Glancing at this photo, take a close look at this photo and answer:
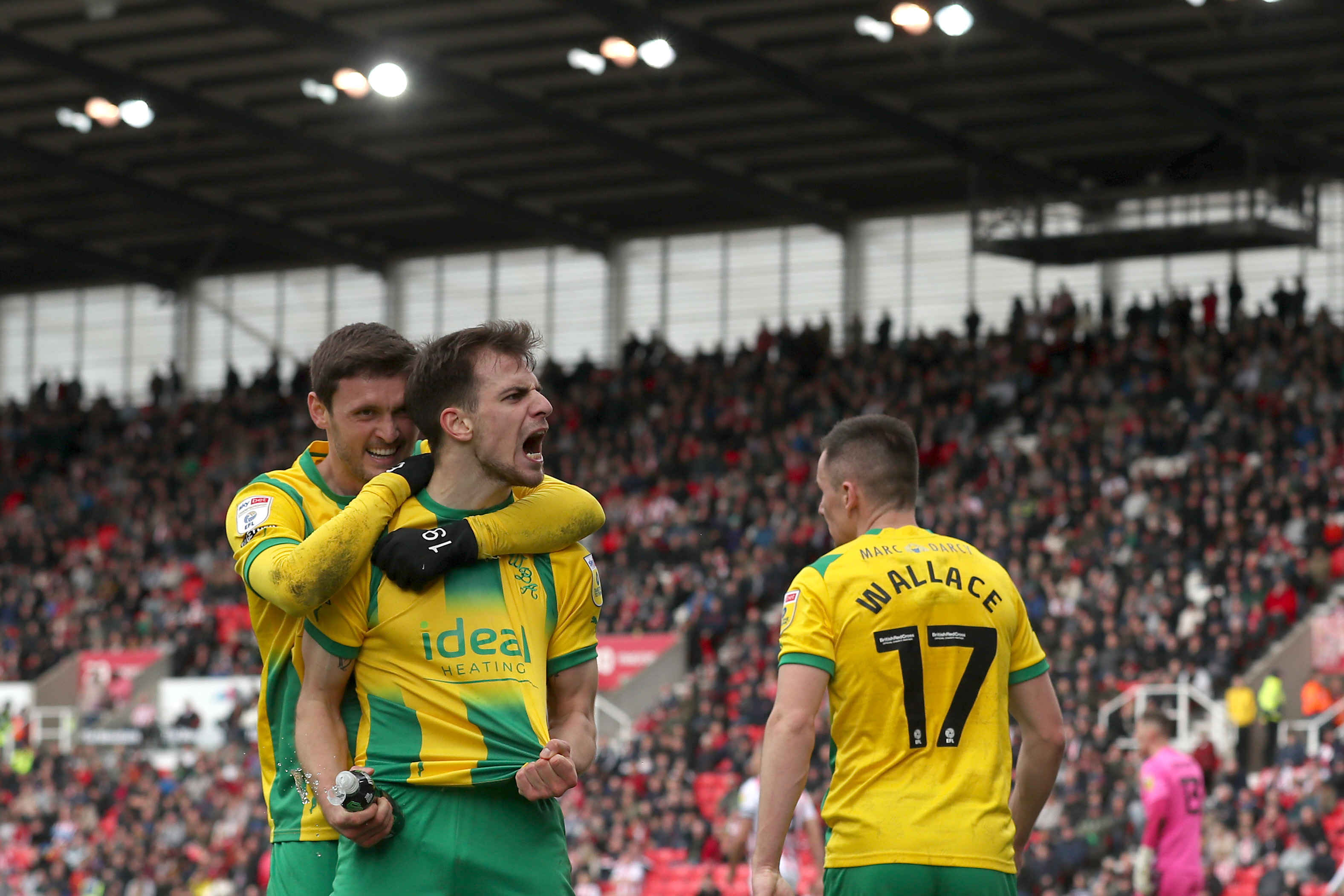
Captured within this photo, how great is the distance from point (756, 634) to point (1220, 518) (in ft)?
20.3

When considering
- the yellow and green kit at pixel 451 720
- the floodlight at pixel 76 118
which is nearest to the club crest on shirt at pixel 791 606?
the yellow and green kit at pixel 451 720

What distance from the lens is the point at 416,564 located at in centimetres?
401

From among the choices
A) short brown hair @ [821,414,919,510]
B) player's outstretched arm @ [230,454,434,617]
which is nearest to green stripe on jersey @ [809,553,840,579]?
short brown hair @ [821,414,919,510]

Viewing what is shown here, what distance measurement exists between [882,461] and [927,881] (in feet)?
3.86

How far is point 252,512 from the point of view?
14.2 feet

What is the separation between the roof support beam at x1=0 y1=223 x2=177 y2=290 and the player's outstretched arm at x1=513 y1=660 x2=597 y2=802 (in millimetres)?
36562

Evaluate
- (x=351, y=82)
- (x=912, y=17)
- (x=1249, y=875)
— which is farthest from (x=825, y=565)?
(x=351, y=82)

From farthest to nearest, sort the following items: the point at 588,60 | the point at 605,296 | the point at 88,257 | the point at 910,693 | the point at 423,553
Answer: the point at 88,257
the point at 605,296
the point at 588,60
the point at 910,693
the point at 423,553

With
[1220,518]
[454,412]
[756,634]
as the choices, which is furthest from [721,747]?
[454,412]

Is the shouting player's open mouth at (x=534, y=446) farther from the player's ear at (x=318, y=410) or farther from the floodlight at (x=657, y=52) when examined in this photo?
the floodlight at (x=657, y=52)

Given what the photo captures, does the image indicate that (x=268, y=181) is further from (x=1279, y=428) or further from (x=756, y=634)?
(x=1279, y=428)

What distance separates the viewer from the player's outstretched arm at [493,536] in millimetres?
4027

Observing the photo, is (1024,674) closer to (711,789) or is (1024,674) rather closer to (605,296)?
(711,789)

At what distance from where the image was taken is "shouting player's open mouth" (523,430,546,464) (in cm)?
413
